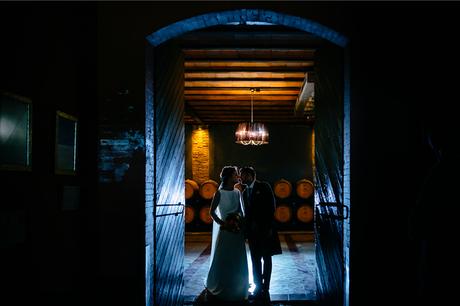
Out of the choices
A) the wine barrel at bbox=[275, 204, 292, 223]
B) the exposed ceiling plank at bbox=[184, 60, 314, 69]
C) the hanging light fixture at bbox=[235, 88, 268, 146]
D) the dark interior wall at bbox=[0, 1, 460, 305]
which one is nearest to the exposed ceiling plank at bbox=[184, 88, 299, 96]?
the hanging light fixture at bbox=[235, 88, 268, 146]

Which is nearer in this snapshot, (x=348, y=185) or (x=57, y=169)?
(x=57, y=169)

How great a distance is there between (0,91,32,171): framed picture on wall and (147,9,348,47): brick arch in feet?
4.87

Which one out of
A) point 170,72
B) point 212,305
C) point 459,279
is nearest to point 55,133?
point 170,72

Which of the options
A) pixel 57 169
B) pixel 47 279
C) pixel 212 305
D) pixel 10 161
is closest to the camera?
pixel 10 161

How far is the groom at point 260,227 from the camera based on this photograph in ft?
17.5

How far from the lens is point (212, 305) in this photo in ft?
17.1

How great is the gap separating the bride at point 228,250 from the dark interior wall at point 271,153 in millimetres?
8151

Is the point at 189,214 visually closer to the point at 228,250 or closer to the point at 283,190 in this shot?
the point at 283,190

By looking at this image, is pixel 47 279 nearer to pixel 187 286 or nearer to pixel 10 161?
pixel 10 161

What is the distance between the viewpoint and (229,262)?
5.44m

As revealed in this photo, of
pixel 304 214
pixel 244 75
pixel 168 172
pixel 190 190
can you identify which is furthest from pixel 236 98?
pixel 168 172

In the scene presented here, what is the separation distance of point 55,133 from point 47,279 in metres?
1.13

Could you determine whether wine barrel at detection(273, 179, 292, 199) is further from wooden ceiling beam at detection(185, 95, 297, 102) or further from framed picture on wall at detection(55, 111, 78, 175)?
framed picture on wall at detection(55, 111, 78, 175)

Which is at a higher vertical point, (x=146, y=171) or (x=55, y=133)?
(x=55, y=133)
